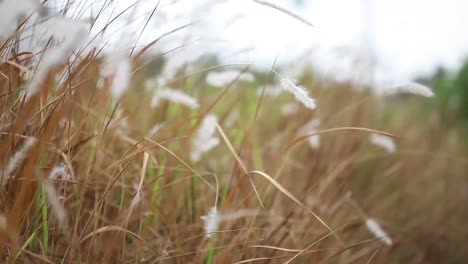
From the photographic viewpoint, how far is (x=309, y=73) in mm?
2742

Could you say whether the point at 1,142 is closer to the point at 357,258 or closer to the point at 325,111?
the point at 357,258

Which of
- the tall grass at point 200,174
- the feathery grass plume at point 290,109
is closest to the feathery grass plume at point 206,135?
the tall grass at point 200,174

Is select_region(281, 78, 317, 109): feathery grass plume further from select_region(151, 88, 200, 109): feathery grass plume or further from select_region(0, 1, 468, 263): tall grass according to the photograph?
select_region(151, 88, 200, 109): feathery grass plume

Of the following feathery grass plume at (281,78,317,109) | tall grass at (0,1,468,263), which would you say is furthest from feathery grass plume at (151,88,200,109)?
feathery grass plume at (281,78,317,109)

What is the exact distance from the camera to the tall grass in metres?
0.82

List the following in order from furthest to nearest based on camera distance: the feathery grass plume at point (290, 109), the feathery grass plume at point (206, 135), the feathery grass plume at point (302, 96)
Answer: the feathery grass plume at point (290, 109), the feathery grass plume at point (206, 135), the feathery grass plume at point (302, 96)

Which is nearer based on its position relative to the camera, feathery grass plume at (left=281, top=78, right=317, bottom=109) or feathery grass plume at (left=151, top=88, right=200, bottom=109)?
feathery grass plume at (left=281, top=78, right=317, bottom=109)

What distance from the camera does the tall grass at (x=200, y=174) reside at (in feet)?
2.68

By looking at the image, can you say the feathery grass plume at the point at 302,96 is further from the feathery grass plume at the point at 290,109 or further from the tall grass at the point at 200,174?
the feathery grass plume at the point at 290,109

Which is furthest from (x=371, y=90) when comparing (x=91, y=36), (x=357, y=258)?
(x=91, y=36)

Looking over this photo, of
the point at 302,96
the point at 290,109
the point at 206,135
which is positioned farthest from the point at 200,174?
the point at 290,109

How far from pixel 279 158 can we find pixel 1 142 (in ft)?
1.91

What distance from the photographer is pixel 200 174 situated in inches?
53.0

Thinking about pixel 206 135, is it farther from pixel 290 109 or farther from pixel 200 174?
pixel 290 109
